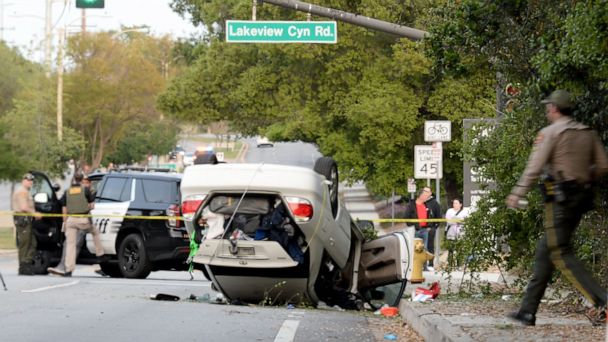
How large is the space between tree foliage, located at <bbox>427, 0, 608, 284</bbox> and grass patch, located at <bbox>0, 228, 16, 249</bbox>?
26238mm

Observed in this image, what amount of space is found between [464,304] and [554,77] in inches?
159

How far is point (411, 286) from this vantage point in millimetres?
18125

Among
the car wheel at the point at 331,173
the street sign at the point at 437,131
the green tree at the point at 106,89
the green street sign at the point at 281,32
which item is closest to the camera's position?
the car wheel at the point at 331,173

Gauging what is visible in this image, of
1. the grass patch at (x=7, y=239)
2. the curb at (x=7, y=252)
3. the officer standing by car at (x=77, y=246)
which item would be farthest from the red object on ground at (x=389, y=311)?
the grass patch at (x=7, y=239)

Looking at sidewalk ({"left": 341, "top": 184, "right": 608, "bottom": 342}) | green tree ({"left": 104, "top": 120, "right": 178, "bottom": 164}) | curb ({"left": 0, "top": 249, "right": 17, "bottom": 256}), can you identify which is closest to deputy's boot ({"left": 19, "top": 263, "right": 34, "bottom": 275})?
sidewalk ({"left": 341, "top": 184, "right": 608, "bottom": 342})

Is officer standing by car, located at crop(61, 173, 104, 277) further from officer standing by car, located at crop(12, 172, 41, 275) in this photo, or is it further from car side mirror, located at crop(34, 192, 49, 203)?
officer standing by car, located at crop(12, 172, 41, 275)

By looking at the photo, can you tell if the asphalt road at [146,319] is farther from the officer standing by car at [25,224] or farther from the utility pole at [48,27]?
the utility pole at [48,27]

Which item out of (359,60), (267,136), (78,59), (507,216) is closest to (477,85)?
(359,60)

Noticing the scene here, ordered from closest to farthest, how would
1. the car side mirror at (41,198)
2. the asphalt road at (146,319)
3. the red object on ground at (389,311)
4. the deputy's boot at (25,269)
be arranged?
1. the asphalt road at (146,319)
2. the red object on ground at (389,311)
3. the deputy's boot at (25,269)
4. the car side mirror at (41,198)

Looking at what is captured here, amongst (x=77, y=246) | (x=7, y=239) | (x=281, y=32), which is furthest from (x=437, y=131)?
(x=7, y=239)

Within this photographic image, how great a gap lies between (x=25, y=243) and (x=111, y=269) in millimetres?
1826

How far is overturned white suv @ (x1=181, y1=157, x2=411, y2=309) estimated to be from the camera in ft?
43.8

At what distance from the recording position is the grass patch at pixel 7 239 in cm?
3806

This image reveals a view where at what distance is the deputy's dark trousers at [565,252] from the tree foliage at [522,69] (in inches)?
43.1
